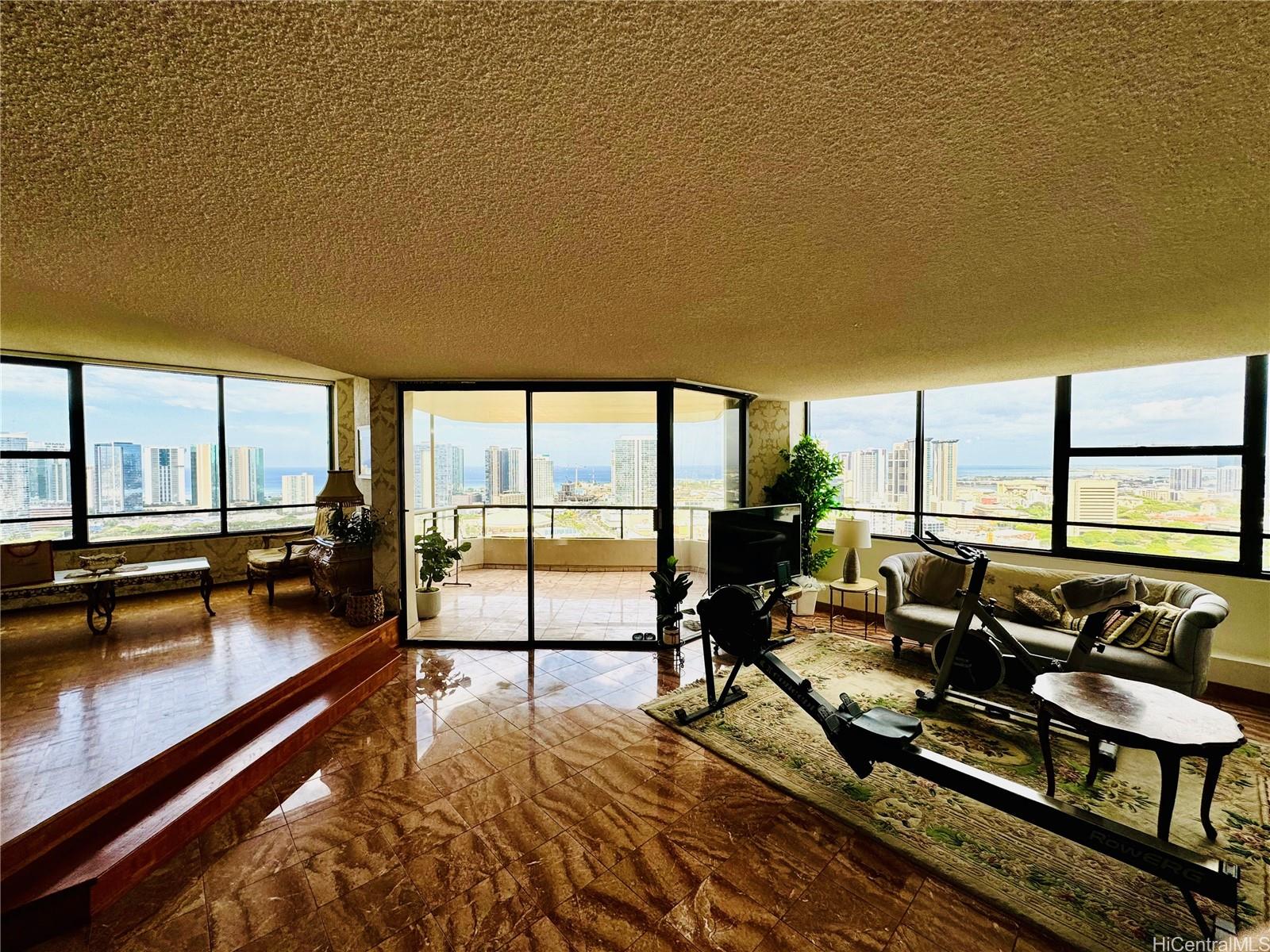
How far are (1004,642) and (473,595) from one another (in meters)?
5.11

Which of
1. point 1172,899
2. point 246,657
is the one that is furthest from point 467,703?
point 1172,899

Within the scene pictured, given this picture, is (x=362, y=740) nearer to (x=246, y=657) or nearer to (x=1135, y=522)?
(x=246, y=657)

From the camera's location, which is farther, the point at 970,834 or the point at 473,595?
the point at 473,595

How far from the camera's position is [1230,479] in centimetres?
377

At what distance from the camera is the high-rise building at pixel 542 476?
14.2 ft

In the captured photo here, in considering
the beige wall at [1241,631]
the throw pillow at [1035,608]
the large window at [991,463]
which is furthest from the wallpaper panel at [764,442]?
the beige wall at [1241,631]

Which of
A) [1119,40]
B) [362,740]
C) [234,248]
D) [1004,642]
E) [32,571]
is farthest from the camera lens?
[32,571]

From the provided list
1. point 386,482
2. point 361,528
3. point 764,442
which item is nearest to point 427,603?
point 361,528

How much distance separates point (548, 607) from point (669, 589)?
77.8 inches

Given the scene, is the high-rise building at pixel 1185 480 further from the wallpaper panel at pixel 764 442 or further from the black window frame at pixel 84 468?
the black window frame at pixel 84 468

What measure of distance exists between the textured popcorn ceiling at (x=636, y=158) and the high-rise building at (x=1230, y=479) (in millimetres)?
2534

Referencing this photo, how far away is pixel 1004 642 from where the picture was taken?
3.19 metres

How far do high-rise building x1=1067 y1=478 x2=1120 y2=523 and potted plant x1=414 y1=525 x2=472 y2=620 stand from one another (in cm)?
580

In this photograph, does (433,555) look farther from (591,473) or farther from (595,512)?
(595,512)
